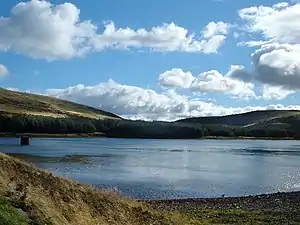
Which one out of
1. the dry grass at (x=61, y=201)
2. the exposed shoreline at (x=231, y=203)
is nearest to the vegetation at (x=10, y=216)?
the dry grass at (x=61, y=201)

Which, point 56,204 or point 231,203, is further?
point 231,203

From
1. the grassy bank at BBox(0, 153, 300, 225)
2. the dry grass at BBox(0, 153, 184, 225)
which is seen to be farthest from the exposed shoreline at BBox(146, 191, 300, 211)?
the dry grass at BBox(0, 153, 184, 225)

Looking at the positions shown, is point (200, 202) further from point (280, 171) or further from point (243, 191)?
point (280, 171)

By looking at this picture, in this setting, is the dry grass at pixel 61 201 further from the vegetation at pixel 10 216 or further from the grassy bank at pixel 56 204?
the vegetation at pixel 10 216

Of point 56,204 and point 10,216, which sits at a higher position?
point 10,216

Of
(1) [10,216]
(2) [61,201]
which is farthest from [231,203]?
(1) [10,216]

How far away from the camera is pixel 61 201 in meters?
16.7

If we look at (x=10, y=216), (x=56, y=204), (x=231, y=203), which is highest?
(x=10, y=216)

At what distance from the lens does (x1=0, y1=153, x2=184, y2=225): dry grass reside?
47.7ft

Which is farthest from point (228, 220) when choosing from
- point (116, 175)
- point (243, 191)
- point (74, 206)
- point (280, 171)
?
point (280, 171)

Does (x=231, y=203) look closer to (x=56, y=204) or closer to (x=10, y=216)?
(x=56, y=204)

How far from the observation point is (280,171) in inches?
3034

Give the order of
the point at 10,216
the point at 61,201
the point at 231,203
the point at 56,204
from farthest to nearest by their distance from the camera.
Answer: the point at 231,203 < the point at 61,201 < the point at 56,204 < the point at 10,216

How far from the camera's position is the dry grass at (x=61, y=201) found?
572 inches
